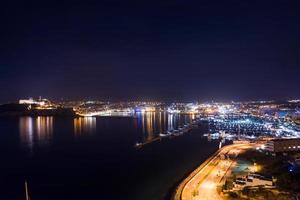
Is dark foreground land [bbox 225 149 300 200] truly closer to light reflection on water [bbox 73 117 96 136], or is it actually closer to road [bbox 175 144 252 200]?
road [bbox 175 144 252 200]

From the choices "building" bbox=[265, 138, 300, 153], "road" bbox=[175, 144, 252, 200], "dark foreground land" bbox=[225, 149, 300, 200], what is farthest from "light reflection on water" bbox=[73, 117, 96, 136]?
"dark foreground land" bbox=[225, 149, 300, 200]

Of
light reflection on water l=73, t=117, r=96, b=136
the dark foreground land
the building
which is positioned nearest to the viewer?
the dark foreground land

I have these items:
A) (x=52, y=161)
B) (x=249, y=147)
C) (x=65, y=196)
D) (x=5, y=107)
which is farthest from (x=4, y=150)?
(x=5, y=107)

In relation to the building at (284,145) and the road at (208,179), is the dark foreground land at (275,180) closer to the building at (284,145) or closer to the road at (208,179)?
the road at (208,179)

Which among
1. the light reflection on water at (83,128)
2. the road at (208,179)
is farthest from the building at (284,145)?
the light reflection on water at (83,128)

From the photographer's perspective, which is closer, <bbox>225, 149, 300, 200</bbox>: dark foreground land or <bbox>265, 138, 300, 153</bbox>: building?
<bbox>225, 149, 300, 200</bbox>: dark foreground land

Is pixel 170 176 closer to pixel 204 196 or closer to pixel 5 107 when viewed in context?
pixel 204 196
